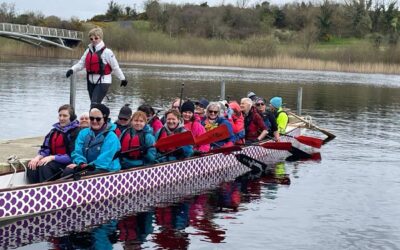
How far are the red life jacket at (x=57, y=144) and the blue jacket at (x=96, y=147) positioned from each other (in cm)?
31

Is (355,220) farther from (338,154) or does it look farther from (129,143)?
(338,154)

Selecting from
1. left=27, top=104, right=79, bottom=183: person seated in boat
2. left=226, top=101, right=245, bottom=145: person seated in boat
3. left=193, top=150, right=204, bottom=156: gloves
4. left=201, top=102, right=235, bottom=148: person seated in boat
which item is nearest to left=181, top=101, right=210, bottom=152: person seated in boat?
left=193, top=150, right=204, bottom=156: gloves

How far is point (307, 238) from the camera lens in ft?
31.6

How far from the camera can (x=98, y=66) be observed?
13.3 metres

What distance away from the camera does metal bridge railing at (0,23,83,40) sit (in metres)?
72.5

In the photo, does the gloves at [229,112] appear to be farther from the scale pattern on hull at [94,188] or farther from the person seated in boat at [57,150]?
the person seated in boat at [57,150]

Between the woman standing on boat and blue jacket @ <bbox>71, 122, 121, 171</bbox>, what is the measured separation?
3.15 meters

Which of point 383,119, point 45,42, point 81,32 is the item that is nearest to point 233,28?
point 81,32

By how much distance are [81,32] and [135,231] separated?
259 feet

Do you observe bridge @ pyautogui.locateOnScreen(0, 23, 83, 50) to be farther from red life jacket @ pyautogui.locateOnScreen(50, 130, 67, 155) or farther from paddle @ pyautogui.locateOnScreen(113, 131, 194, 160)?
red life jacket @ pyautogui.locateOnScreen(50, 130, 67, 155)

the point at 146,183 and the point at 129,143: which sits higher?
the point at 129,143

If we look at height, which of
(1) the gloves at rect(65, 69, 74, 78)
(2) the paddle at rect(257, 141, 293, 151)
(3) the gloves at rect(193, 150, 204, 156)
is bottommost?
(2) the paddle at rect(257, 141, 293, 151)

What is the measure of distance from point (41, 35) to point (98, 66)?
6726 cm

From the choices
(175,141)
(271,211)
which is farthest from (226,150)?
(271,211)
